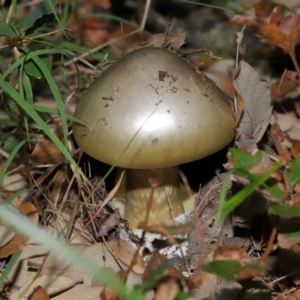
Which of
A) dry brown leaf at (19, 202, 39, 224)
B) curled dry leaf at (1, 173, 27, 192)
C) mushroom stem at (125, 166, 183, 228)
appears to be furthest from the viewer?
curled dry leaf at (1, 173, 27, 192)

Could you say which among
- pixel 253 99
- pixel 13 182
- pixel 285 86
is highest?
pixel 253 99

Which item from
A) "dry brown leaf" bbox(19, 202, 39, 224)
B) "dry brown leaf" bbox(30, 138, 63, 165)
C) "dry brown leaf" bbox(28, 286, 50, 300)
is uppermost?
"dry brown leaf" bbox(30, 138, 63, 165)

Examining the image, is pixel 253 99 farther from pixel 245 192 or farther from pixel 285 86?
pixel 245 192

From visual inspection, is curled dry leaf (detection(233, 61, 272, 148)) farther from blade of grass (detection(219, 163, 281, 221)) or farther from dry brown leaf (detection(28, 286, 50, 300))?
dry brown leaf (detection(28, 286, 50, 300))

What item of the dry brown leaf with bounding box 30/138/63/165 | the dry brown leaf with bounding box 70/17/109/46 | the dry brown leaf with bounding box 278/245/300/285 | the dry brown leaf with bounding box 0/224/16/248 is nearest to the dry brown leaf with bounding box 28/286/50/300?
the dry brown leaf with bounding box 0/224/16/248

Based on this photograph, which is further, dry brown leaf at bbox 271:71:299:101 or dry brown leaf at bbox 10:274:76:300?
dry brown leaf at bbox 271:71:299:101

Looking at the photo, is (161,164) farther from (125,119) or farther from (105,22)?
(105,22)

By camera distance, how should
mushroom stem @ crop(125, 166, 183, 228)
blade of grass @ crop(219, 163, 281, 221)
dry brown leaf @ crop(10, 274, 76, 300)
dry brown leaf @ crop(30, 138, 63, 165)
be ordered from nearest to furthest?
blade of grass @ crop(219, 163, 281, 221), dry brown leaf @ crop(10, 274, 76, 300), mushroom stem @ crop(125, 166, 183, 228), dry brown leaf @ crop(30, 138, 63, 165)

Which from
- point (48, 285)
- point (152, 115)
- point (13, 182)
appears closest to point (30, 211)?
point (13, 182)

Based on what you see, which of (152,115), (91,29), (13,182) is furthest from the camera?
(91,29)

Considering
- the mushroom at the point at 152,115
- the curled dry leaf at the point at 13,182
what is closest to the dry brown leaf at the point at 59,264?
the mushroom at the point at 152,115
